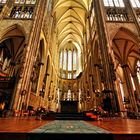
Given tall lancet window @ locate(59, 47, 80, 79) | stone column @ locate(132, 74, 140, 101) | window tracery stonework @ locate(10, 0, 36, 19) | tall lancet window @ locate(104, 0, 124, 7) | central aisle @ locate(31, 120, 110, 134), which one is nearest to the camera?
central aisle @ locate(31, 120, 110, 134)

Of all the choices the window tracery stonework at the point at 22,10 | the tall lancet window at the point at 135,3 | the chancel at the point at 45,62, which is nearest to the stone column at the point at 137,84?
the chancel at the point at 45,62

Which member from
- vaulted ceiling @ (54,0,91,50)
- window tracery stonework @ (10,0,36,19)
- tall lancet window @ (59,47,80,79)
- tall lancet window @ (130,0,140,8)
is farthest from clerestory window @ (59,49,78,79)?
tall lancet window @ (130,0,140,8)

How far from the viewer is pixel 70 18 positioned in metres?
30.8

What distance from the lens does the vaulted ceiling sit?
25.8m

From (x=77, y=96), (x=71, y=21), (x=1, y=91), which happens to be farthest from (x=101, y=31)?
(x=77, y=96)

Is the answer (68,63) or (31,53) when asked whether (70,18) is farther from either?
(31,53)

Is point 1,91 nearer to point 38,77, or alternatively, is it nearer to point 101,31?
point 38,77

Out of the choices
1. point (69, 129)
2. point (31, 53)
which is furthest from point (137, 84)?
point (69, 129)

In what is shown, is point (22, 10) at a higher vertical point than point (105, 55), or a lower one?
higher

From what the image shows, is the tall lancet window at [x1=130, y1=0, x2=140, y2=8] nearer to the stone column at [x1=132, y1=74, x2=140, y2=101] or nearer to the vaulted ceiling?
the vaulted ceiling

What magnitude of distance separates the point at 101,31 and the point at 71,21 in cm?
1935

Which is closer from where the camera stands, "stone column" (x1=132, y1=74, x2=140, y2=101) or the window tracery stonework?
the window tracery stonework

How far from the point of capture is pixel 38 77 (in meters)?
15.9

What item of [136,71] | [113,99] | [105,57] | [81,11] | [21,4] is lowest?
[113,99]
